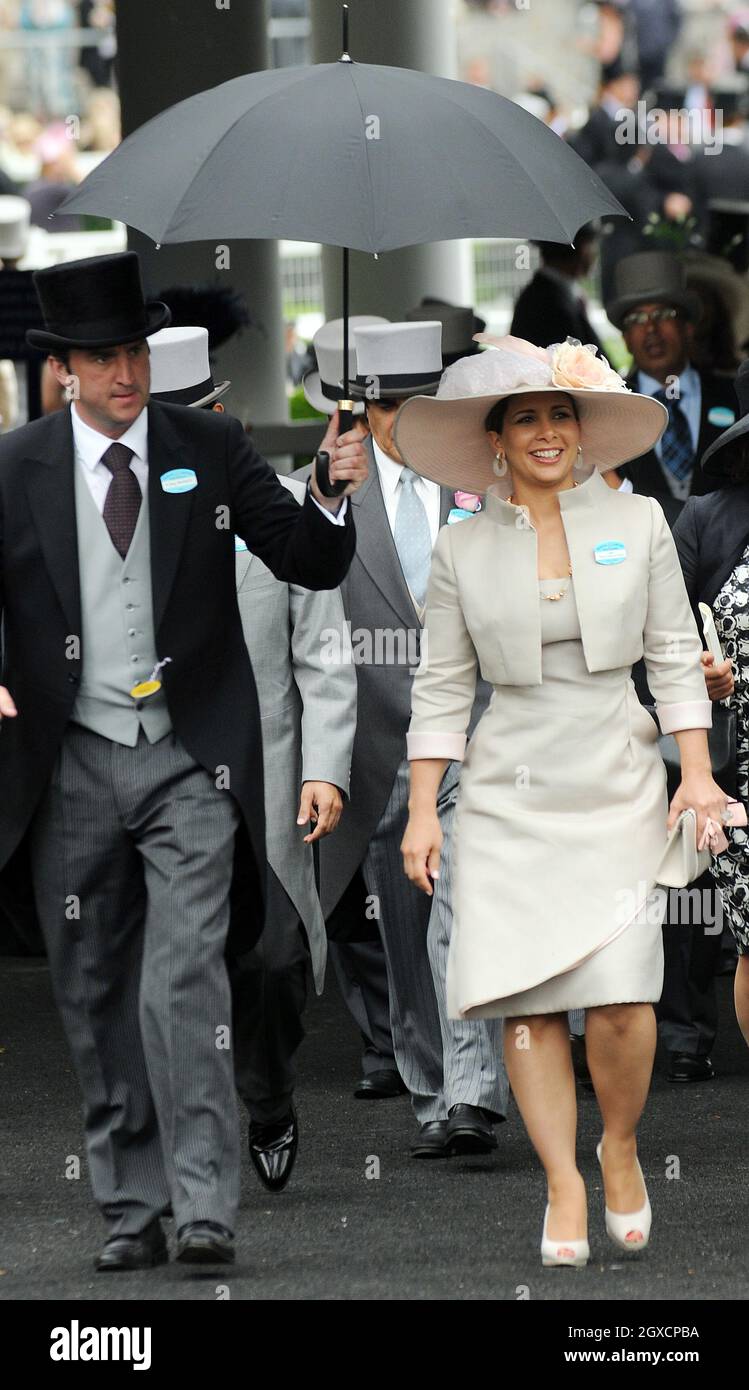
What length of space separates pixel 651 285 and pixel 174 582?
211 inches

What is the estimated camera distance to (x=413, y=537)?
6.64 metres

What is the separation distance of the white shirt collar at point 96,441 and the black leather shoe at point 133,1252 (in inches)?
58.4

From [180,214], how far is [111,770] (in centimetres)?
123

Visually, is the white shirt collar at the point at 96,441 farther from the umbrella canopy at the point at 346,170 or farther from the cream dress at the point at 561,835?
the cream dress at the point at 561,835

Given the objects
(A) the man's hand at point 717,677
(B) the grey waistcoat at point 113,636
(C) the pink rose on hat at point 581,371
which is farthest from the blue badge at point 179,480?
(A) the man's hand at point 717,677

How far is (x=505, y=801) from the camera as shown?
17.0 ft

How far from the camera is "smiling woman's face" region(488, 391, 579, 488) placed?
5238 mm

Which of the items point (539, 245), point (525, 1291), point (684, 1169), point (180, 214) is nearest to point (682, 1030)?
point (684, 1169)

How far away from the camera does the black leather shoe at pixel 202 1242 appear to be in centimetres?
494

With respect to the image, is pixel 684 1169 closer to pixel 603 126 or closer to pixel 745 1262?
pixel 745 1262

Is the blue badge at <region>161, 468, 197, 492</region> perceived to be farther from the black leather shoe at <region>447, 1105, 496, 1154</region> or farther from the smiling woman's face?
the black leather shoe at <region>447, 1105, 496, 1154</region>

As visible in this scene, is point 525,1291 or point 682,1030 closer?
point 525,1291

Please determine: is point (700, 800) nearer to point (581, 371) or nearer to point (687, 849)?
point (687, 849)

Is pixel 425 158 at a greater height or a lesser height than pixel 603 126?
greater
